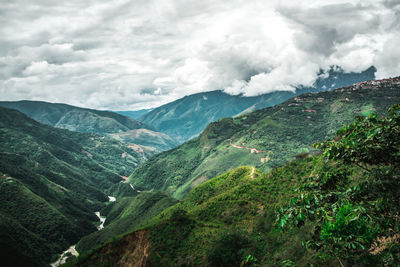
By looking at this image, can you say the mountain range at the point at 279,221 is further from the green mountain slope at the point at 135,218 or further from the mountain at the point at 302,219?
the green mountain slope at the point at 135,218

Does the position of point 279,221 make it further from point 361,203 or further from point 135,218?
point 135,218

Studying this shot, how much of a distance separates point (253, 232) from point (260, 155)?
158 m

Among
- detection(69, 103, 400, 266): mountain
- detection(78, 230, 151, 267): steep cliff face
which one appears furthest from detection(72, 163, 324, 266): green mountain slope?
detection(69, 103, 400, 266): mountain

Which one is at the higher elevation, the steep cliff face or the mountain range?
the mountain range

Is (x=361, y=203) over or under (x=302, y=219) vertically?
under

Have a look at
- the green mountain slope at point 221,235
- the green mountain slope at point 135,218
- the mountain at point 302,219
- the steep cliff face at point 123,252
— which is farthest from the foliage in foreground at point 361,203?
the green mountain slope at point 135,218

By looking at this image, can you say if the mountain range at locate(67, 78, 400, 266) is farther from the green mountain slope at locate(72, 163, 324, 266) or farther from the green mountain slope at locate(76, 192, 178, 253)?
the green mountain slope at locate(76, 192, 178, 253)

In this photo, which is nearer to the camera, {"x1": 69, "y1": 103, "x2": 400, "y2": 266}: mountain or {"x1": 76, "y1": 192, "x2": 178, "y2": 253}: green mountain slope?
{"x1": 69, "y1": 103, "x2": 400, "y2": 266}: mountain

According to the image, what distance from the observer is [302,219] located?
8.12 meters

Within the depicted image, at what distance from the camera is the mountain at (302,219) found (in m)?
8.22

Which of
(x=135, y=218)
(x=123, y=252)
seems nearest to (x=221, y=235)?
(x=123, y=252)

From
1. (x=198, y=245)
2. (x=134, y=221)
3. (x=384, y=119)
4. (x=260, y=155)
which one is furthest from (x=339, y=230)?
(x=260, y=155)

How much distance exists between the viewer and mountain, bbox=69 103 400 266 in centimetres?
822

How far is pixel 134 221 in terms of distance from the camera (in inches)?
5098
